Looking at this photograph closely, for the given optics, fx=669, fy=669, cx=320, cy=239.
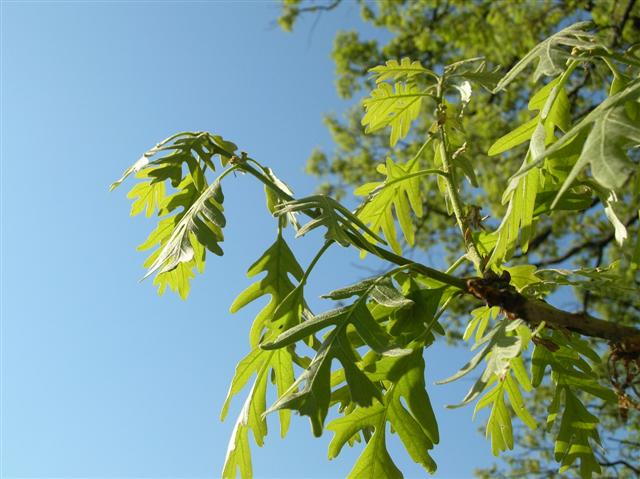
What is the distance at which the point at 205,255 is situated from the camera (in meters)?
2.13

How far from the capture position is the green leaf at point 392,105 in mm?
2439

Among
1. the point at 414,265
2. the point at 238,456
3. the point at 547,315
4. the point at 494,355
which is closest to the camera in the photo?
the point at 494,355

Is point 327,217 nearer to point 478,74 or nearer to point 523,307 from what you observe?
point 523,307

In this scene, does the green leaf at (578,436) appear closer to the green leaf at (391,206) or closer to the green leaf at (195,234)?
the green leaf at (391,206)

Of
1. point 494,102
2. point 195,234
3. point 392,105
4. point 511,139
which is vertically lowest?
point 195,234

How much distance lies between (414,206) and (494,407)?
72cm

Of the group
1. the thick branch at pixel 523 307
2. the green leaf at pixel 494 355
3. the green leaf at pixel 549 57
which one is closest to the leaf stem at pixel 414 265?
the thick branch at pixel 523 307

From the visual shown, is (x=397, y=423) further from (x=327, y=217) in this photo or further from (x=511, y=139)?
(x=511, y=139)

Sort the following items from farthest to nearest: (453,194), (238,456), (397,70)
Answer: (397,70), (453,194), (238,456)

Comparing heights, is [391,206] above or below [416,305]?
above

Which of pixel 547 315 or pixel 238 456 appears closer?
pixel 547 315

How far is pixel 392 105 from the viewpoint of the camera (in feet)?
8.14

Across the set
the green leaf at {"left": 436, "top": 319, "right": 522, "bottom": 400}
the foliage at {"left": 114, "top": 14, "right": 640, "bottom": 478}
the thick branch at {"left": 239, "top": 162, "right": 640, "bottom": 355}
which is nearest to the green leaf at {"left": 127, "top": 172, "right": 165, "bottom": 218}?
the foliage at {"left": 114, "top": 14, "right": 640, "bottom": 478}

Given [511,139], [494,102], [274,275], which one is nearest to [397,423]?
[274,275]
